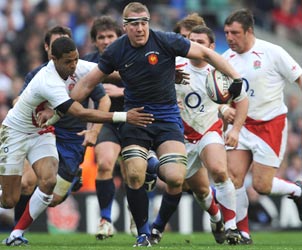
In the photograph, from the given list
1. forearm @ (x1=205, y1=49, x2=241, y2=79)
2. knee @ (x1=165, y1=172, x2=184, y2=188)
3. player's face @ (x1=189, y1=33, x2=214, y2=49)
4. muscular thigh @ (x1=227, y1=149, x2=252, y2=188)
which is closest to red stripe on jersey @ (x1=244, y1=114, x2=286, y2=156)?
muscular thigh @ (x1=227, y1=149, x2=252, y2=188)

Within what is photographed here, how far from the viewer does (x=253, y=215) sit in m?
19.8

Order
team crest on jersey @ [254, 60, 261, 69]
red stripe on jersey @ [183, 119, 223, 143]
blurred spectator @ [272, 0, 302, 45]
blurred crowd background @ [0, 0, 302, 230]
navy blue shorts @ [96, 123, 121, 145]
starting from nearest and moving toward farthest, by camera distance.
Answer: red stripe on jersey @ [183, 119, 223, 143] → team crest on jersey @ [254, 60, 261, 69] → navy blue shorts @ [96, 123, 121, 145] → blurred crowd background @ [0, 0, 302, 230] → blurred spectator @ [272, 0, 302, 45]

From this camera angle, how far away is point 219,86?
1244cm

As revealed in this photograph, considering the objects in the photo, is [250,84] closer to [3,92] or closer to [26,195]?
[26,195]

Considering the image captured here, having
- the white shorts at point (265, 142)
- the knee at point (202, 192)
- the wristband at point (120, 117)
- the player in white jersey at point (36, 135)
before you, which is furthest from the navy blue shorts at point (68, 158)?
the wristband at point (120, 117)

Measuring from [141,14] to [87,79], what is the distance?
940mm

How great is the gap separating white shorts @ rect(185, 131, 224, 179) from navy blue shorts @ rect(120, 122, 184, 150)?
973 millimetres

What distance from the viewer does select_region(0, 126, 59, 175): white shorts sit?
41.1 feet

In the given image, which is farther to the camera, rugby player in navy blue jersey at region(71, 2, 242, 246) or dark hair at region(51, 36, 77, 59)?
dark hair at region(51, 36, 77, 59)

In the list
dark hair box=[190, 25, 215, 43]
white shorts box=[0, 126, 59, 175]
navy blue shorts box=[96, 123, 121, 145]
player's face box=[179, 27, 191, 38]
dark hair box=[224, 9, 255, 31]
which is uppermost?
dark hair box=[224, 9, 255, 31]

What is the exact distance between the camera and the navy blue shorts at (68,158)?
45.6 feet

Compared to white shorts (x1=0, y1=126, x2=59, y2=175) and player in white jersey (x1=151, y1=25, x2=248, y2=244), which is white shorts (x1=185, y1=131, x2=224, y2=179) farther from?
white shorts (x1=0, y1=126, x2=59, y2=175)

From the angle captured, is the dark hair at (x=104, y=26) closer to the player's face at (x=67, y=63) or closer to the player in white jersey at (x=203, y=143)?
the player in white jersey at (x=203, y=143)

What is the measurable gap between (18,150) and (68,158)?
149cm
